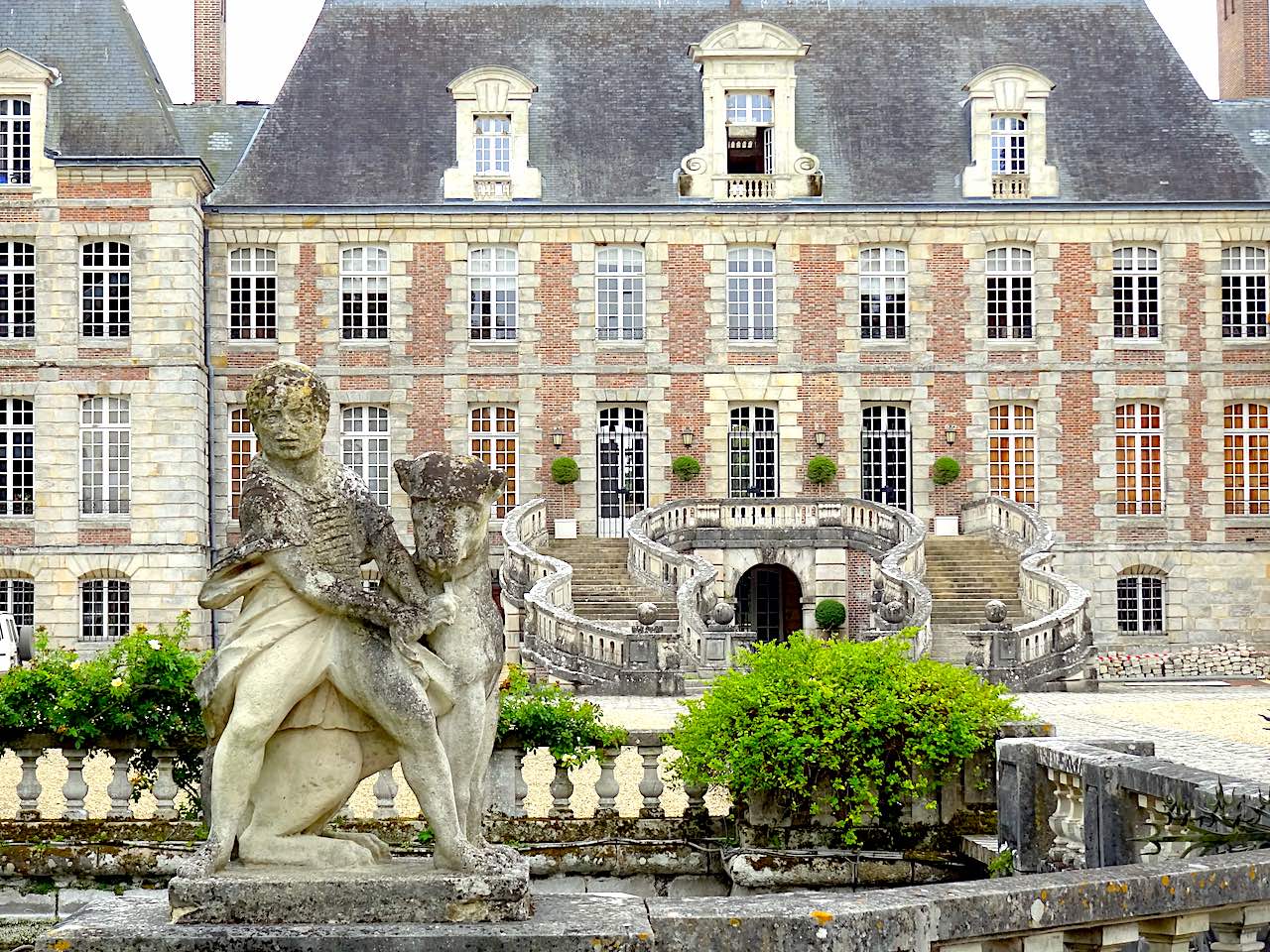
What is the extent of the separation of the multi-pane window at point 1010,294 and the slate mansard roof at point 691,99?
1.45 m

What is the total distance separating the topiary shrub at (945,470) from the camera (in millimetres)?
27609

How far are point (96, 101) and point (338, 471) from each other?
24.4 meters

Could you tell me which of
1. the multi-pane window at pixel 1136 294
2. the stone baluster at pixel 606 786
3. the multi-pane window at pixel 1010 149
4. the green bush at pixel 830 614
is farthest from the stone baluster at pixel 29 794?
the multi-pane window at pixel 1010 149

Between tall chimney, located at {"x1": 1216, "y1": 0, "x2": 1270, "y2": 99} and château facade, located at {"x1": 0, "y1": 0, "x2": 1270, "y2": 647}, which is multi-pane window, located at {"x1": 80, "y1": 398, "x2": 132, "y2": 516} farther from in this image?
tall chimney, located at {"x1": 1216, "y1": 0, "x2": 1270, "y2": 99}

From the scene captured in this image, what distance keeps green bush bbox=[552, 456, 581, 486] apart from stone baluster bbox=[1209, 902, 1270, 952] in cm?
2282

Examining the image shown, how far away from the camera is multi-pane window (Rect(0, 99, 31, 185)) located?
87.3 feet

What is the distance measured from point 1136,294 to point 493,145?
1182cm

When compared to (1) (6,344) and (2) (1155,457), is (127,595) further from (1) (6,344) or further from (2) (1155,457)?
(2) (1155,457)

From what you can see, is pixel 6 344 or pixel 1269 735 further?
pixel 6 344

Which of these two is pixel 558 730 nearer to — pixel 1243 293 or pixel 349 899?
pixel 349 899

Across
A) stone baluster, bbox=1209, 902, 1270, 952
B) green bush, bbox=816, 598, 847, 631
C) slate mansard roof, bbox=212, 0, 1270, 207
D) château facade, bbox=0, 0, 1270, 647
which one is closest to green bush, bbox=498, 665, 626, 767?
stone baluster, bbox=1209, 902, 1270, 952

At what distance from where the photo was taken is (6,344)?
26.5m

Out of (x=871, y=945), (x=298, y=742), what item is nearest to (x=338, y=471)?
(x=298, y=742)

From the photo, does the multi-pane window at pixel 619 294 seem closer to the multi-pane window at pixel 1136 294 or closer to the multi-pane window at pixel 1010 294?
the multi-pane window at pixel 1010 294
